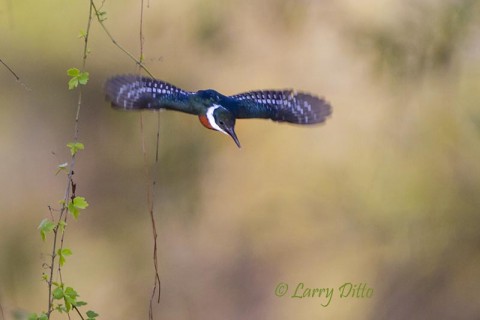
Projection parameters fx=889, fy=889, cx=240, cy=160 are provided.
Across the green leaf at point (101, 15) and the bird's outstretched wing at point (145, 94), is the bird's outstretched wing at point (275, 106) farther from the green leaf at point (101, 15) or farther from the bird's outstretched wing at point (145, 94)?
the green leaf at point (101, 15)

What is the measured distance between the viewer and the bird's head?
7.80ft

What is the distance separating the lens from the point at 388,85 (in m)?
2.63

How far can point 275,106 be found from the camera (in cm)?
245

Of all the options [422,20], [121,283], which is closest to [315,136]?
[422,20]

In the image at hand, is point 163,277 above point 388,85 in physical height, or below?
below

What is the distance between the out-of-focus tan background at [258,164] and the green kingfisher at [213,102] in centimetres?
9

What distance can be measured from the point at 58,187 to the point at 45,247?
175 mm

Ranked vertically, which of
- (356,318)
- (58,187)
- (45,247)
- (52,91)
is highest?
(52,91)

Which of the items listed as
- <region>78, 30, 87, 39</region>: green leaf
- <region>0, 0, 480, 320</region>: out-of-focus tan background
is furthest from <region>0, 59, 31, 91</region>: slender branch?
<region>78, 30, 87, 39</region>: green leaf

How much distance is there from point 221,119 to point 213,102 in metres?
0.06

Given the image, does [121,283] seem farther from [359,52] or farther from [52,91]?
[359,52]

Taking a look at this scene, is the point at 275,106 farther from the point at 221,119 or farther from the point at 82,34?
the point at 82,34

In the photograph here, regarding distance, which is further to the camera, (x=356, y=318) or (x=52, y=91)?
(x=356, y=318)

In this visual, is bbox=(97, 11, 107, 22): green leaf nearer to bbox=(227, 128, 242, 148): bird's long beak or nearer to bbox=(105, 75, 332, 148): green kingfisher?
bbox=(105, 75, 332, 148): green kingfisher
